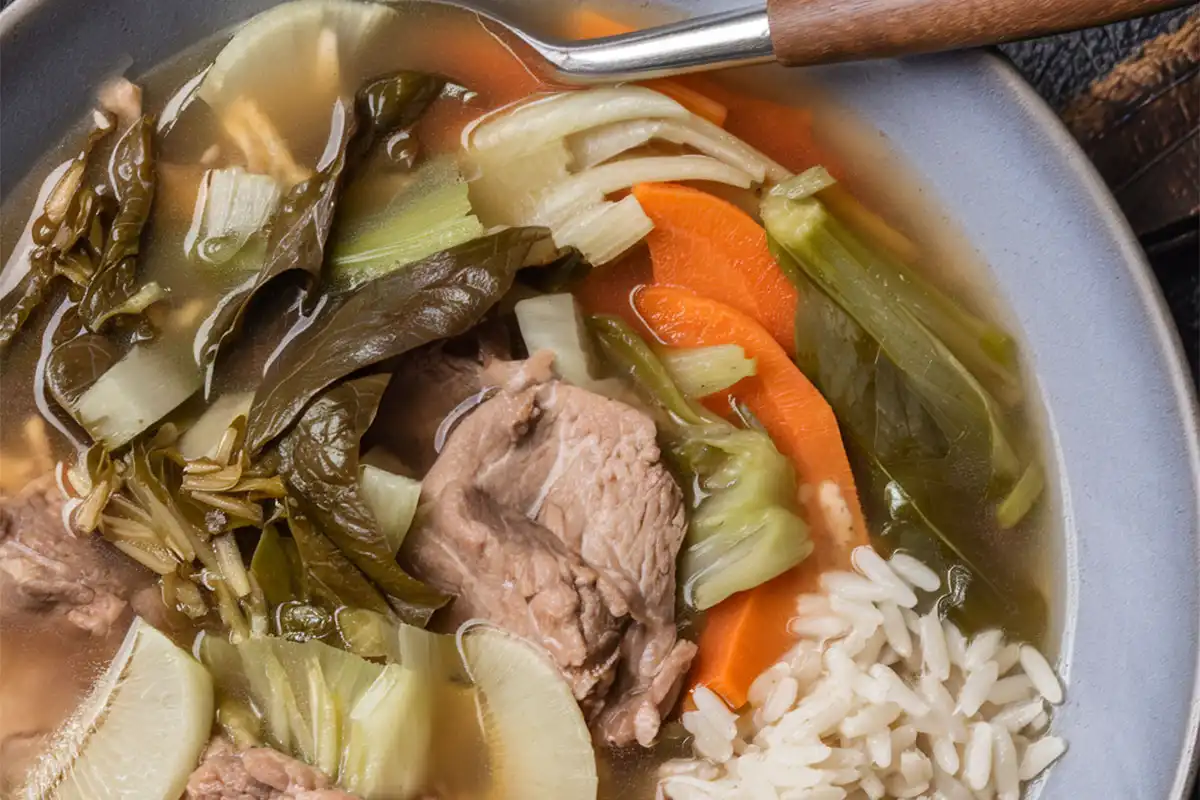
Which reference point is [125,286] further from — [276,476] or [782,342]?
[782,342]

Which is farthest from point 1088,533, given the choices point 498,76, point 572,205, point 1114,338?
point 498,76

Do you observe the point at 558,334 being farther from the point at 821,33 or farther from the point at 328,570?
the point at 821,33

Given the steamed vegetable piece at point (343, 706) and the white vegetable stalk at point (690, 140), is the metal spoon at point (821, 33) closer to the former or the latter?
the white vegetable stalk at point (690, 140)

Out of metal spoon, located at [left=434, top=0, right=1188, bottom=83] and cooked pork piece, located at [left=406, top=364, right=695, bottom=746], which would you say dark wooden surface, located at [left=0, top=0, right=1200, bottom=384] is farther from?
cooked pork piece, located at [left=406, top=364, right=695, bottom=746]

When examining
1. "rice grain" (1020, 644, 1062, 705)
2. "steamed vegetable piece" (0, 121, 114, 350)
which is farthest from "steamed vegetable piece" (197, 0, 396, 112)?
"rice grain" (1020, 644, 1062, 705)

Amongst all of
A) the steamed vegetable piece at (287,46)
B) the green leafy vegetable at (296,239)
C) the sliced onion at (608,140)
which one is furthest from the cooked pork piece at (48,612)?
the sliced onion at (608,140)
